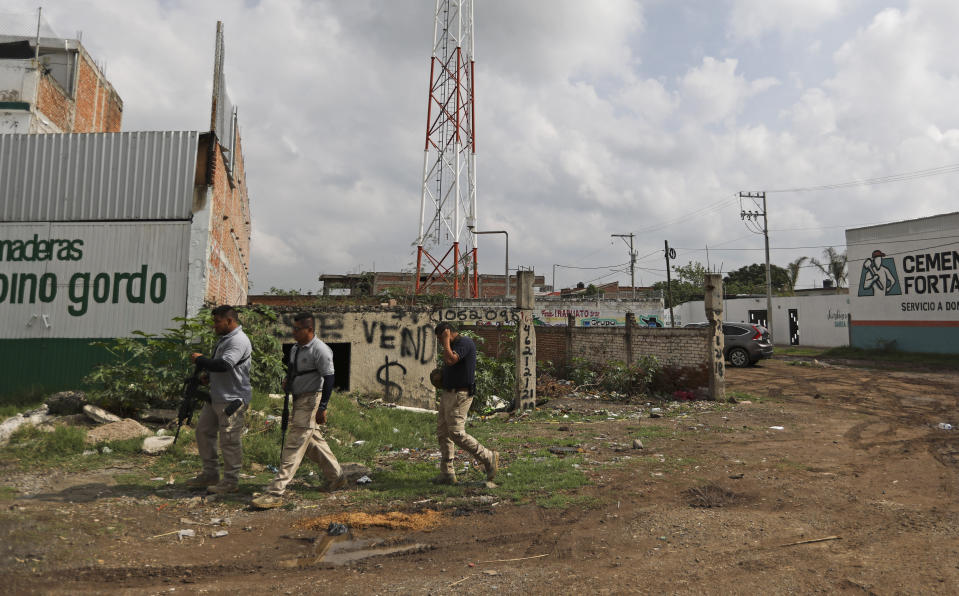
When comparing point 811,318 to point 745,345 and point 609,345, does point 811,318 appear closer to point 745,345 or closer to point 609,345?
point 745,345

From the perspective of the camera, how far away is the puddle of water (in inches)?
142

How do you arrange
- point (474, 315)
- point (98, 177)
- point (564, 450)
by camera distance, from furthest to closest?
point (474, 315), point (98, 177), point (564, 450)

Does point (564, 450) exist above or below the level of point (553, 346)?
below

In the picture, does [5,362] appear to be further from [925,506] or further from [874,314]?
[874,314]

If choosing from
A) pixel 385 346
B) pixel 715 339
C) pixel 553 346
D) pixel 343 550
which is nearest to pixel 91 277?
pixel 385 346

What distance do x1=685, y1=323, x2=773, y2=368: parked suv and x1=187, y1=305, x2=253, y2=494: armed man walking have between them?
16401 mm

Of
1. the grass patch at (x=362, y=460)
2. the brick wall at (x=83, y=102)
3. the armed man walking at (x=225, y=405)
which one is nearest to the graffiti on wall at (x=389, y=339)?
the grass patch at (x=362, y=460)

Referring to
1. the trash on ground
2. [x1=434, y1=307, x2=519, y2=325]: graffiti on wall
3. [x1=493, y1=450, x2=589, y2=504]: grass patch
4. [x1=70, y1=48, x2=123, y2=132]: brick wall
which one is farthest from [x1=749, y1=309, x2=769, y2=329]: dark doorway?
[x1=70, y1=48, x2=123, y2=132]: brick wall

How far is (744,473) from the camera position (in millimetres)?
5906

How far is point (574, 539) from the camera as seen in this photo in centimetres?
401

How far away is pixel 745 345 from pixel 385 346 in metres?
12.8

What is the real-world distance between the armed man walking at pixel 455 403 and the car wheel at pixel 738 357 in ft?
49.2

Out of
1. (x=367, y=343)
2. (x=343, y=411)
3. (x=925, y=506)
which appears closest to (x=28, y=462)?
(x=343, y=411)

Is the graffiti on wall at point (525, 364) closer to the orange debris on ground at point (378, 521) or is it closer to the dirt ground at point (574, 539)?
the dirt ground at point (574, 539)
